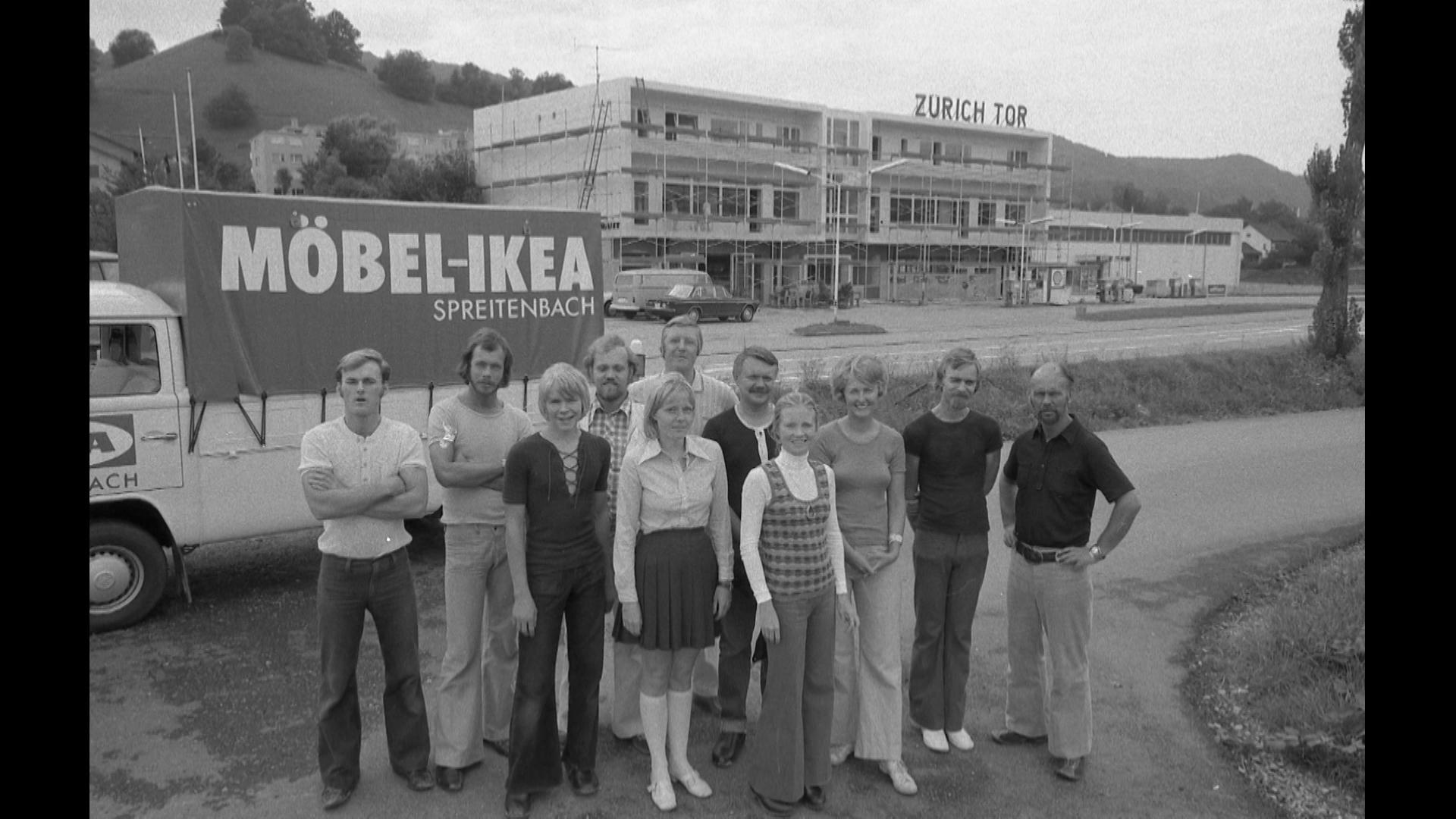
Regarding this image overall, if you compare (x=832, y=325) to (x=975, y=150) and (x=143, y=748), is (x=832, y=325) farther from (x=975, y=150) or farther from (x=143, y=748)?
(x=975, y=150)

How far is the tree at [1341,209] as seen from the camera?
18.7 metres

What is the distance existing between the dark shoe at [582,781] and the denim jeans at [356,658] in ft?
2.28

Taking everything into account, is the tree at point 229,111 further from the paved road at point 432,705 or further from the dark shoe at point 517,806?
the dark shoe at point 517,806

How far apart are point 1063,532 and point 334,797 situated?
3612 mm

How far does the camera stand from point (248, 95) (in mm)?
140375

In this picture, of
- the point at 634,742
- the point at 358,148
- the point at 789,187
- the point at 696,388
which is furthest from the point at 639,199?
the point at 634,742

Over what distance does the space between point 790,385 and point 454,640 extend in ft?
35.1

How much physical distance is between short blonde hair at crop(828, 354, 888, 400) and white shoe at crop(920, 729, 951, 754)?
1827 mm

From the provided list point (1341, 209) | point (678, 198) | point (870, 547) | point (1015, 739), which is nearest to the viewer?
point (870, 547)

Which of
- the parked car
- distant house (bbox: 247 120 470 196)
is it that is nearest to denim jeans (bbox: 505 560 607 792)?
the parked car

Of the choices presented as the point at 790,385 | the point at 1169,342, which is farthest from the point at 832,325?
the point at 790,385

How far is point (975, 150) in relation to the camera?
68.6 meters

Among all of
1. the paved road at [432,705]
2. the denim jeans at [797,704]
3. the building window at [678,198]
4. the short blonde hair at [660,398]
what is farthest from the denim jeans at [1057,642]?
the building window at [678,198]

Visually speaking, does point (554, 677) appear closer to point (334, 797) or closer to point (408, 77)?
point (334, 797)
